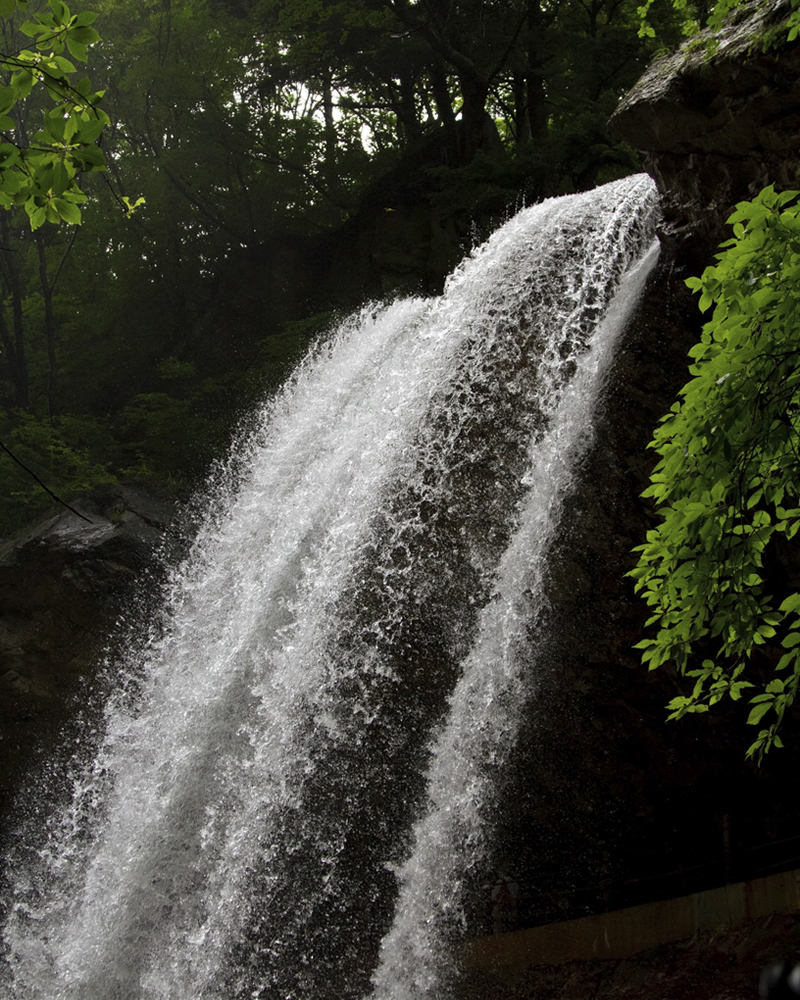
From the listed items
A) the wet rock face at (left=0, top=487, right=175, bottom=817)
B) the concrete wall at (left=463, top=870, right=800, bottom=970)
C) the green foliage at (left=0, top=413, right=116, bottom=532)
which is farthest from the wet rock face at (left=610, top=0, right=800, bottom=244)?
the green foliage at (left=0, top=413, right=116, bottom=532)

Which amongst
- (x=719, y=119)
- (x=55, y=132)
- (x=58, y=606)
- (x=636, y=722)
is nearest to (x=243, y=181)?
(x=58, y=606)

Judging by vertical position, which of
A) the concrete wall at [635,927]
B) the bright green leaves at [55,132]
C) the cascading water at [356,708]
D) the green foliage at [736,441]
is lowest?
the concrete wall at [635,927]

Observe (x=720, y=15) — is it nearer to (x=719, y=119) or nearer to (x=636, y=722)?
(x=719, y=119)

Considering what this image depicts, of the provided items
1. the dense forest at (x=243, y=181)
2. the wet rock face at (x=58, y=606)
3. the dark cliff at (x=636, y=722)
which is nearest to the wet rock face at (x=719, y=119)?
the dark cliff at (x=636, y=722)

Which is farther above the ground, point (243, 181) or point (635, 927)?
point (243, 181)

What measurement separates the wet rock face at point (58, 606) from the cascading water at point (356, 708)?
113 cm

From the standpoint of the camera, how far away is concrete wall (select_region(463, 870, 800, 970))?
5421mm

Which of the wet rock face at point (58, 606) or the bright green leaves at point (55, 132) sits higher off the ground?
the bright green leaves at point (55, 132)

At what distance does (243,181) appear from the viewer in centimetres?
1744

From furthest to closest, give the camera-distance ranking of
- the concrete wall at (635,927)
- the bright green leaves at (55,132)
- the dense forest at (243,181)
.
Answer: the dense forest at (243,181)
the concrete wall at (635,927)
the bright green leaves at (55,132)

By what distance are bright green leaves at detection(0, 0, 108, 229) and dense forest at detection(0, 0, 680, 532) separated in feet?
33.2

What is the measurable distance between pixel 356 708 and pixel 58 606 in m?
4.84

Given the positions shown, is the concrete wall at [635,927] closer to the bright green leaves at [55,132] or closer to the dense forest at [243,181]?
the bright green leaves at [55,132]

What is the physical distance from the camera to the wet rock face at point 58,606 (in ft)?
30.2
